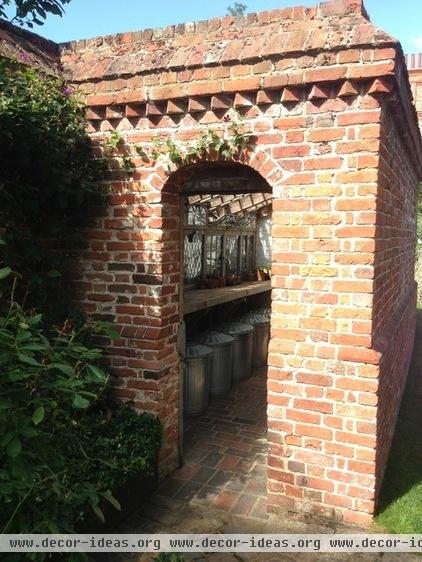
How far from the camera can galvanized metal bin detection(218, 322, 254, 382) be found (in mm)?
7391

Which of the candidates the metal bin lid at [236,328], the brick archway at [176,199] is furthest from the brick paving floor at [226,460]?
the metal bin lid at [236,328]

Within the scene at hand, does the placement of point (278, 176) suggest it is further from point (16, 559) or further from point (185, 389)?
point (185, 389)

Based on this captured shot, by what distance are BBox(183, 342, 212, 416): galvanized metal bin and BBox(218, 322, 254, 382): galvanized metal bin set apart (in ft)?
4.33

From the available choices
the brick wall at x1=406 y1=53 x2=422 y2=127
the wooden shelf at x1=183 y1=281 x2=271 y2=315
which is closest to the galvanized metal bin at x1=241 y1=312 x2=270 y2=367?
the wooden shelf at x1=183 y1=281 x2=271 y2=315

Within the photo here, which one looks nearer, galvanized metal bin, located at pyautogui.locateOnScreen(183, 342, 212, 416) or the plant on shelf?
galvanized metal bin, located at pyautogui.locateOnScreen(183, 342, 212, 416)

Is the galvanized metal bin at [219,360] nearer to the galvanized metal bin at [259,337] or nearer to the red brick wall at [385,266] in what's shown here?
the galvanized metal bin at [259,337]

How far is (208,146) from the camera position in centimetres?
357

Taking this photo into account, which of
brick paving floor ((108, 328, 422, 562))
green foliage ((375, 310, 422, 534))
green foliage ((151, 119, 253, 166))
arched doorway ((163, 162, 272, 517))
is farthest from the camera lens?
arched doorway ((163, 162, 272, 517))

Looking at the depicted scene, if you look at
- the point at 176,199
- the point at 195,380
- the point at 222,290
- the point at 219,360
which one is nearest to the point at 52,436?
the point at 176,199

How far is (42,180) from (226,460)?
3.29m

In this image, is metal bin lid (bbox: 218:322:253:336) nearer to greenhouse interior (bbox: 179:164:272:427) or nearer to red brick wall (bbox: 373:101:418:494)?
greenhouse interior (bbox: 179:164:272:427)

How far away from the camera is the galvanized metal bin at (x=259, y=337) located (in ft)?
27.2

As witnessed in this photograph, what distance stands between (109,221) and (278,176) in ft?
5.14

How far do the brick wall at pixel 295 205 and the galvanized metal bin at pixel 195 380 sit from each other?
194cm
